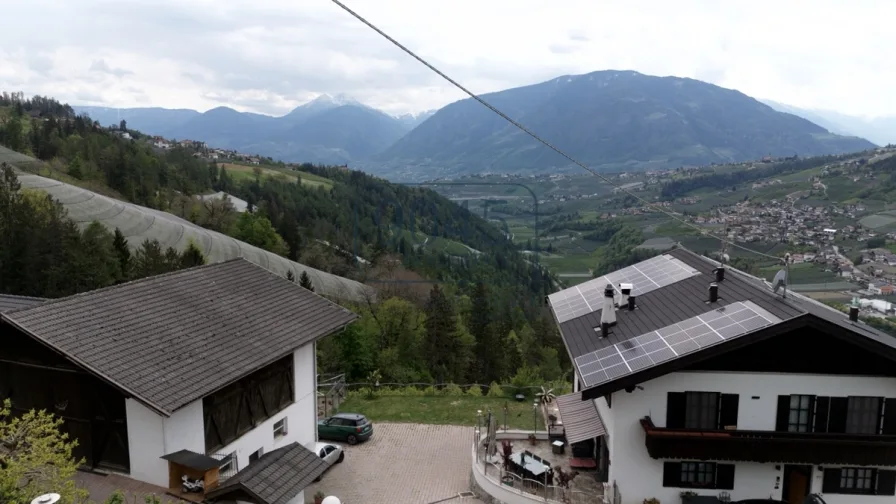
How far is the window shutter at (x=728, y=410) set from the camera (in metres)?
17.0

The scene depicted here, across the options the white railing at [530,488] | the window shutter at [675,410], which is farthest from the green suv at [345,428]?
the window shutter at [675,410]

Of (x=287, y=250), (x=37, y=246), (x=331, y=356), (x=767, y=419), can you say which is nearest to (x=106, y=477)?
(x=767, y=419)

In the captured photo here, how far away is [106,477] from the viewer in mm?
14906

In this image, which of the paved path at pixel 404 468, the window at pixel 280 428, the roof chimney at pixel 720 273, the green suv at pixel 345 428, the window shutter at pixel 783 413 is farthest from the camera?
the green suv at pixel 345 428

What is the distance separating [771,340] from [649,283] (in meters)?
8.15

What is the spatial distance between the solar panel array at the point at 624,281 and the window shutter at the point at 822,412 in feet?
24.7

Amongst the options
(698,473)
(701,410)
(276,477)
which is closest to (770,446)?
(701,410)

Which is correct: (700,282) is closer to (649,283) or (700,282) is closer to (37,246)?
(649,283)

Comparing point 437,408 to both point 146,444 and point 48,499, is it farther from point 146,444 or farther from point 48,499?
point 48,499

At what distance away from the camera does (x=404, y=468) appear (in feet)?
76.5

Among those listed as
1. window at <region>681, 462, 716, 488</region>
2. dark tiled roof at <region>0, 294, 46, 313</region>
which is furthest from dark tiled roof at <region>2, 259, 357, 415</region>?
window at <region>681, 462, 716, 488</region>

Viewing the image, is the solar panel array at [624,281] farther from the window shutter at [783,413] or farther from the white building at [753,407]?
the window shutter at [783,413]

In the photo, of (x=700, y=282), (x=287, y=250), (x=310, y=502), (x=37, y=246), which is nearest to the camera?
(x=310, y=502)

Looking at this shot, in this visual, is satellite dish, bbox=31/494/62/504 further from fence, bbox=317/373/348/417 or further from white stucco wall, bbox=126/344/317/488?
fence, bbox=317/373/348/417
